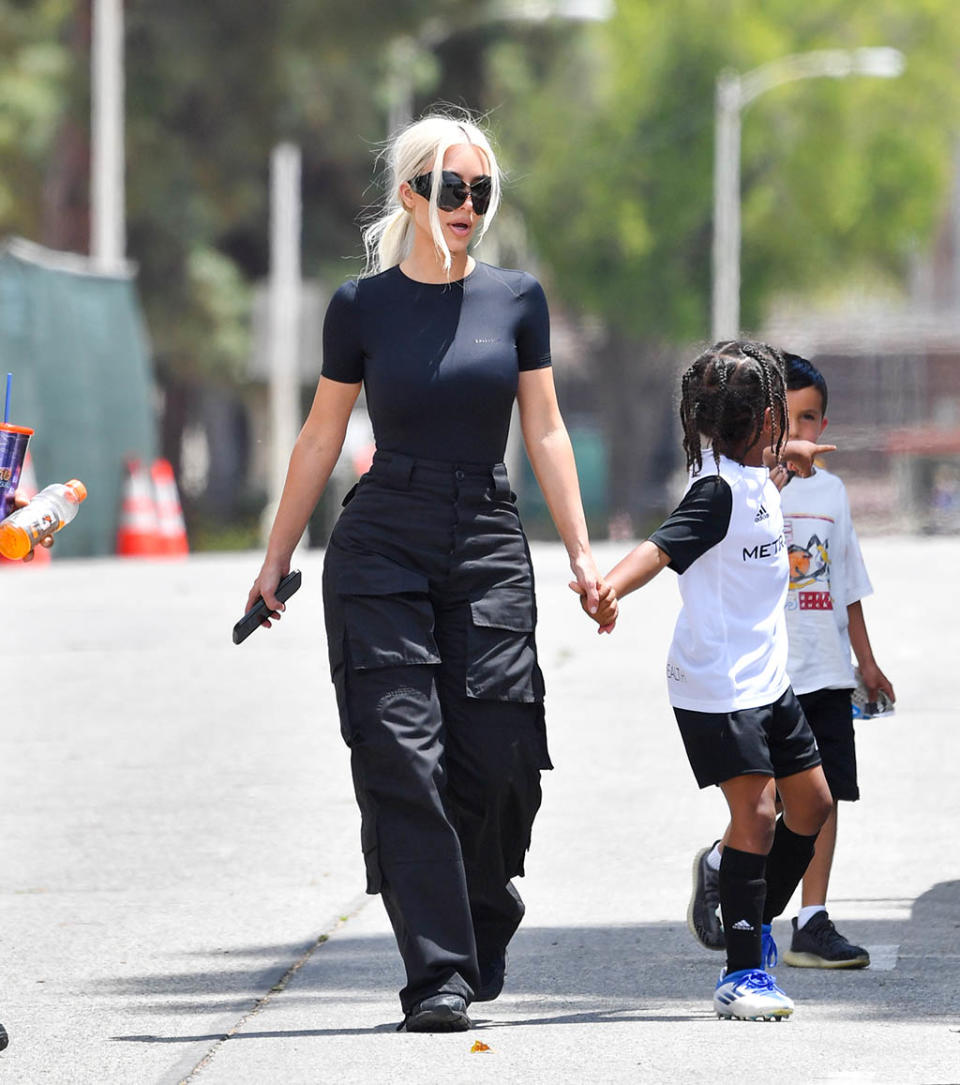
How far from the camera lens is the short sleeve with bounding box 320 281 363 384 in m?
5.48

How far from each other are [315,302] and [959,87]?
19148mm

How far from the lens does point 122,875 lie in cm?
780

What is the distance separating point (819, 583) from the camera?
6.25 metres

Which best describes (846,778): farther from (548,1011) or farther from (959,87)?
(959,87)

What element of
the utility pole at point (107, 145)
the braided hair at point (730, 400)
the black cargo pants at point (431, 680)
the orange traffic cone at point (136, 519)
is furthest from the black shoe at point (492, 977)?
the utility pole at point (107, 145)

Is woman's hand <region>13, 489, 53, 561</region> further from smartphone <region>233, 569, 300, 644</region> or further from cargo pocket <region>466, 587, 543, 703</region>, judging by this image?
cargo pocket <region>466, 587, 543, 703</region>

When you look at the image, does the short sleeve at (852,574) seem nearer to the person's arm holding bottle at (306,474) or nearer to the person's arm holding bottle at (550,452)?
the person's arm holding bottle at (550,452)

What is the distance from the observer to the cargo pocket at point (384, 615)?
538 centimetres

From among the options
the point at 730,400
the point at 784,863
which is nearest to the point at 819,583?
the point at 784,863

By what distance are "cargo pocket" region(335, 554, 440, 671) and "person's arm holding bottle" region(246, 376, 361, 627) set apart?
18 centimetres

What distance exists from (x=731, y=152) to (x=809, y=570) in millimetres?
35151

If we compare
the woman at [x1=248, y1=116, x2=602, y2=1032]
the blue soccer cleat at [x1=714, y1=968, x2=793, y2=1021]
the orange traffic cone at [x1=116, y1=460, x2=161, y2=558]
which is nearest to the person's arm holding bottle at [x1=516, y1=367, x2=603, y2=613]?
the woman at [x1=248, y1=116, x2=602, y2=1032]

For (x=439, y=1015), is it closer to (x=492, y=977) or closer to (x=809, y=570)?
(x=492, y=977)

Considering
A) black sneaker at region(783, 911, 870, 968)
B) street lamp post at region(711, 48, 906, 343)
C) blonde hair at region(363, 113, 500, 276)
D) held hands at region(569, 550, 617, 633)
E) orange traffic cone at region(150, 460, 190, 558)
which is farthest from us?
street lamp post at region(711, 48, 906, 343)
